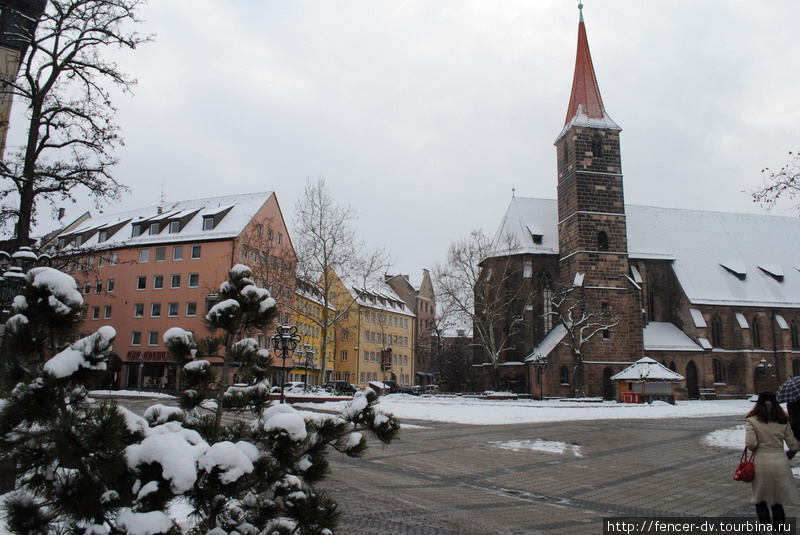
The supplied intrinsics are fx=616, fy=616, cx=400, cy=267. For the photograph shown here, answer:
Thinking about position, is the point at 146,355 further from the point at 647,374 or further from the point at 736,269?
the point at 736,269

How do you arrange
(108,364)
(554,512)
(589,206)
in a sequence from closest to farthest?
1. (108,364)
2. (554,512)
3. (589,206)

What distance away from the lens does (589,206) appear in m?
41.6

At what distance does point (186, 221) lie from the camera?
49688 millimetres

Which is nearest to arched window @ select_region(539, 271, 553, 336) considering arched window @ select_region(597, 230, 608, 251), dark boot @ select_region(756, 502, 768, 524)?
arched window @ select_region(597, 230, 608, 251)

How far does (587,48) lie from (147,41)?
38.1m

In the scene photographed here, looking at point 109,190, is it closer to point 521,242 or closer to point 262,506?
point 262,506

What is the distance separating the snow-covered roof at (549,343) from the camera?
40.1 metres

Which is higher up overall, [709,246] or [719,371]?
[709,246]

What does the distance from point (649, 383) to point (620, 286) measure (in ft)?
34.7

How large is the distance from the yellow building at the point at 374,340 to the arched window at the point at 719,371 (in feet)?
108

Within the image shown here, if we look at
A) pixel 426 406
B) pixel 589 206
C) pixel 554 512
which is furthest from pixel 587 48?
pixel 554 512

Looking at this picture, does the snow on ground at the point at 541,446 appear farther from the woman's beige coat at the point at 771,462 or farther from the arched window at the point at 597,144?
the arched window at the point at 597,144

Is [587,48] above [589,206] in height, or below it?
above

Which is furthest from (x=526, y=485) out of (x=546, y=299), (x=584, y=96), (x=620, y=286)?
(x=584, y=96)
